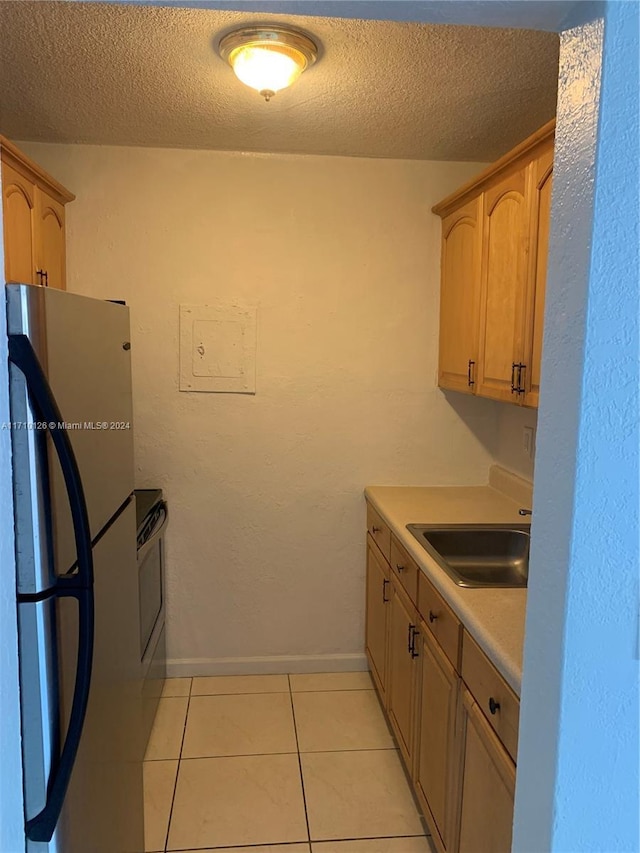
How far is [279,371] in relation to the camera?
2.94 metres

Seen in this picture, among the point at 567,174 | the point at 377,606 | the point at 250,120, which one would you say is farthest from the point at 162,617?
the point at 567,174

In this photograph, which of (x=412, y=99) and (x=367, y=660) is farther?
(x=367, y=660)

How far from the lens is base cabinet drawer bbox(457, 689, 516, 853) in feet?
4.42

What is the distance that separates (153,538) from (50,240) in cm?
130

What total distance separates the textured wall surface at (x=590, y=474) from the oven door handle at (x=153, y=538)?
1701 millimetres

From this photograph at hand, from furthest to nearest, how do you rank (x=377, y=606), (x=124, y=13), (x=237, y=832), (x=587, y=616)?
1. (x=377, y=606)
2. (x=237, y=832)
3. (x=124, y=13)
4. (x=587, y=616)

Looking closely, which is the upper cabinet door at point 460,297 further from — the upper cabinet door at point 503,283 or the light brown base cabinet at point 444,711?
the light brown base cabinet at point 444,711

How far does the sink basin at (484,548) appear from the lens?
235 cm

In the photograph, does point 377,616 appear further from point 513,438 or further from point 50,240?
point 50,240

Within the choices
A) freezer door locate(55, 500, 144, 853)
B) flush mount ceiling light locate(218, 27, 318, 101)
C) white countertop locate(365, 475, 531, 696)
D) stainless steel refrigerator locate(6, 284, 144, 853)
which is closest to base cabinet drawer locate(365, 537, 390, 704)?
white countertop locate(365, 475, 531, 696)

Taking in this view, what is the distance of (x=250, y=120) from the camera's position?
2428 millimetres

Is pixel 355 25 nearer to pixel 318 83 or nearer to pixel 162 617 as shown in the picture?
pixel 318 83

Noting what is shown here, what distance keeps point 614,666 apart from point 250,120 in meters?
2.26

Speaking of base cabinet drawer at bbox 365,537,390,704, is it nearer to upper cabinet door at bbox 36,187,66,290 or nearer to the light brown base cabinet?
the light brown base cabinet
